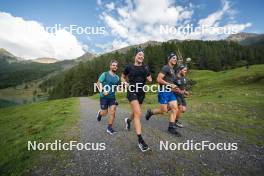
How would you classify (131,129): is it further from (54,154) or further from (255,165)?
(255,165)

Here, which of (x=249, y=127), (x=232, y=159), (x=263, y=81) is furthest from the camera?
(x=263, y=81)

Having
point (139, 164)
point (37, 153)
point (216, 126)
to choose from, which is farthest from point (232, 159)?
point (37, 153)

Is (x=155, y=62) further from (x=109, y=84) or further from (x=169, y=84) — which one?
(x=169, y=84)

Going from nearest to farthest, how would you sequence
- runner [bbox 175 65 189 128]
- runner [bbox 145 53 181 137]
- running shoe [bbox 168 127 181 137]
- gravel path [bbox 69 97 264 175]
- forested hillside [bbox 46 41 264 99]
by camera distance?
1. gravel path [bbox 69 97 264 175]
2. runner [bbox 145 53 181 137]
3. running shoe [bbox 168 127 181 137]
4. runner [bbox 175 65 189 128]
5. forested hillside [bbox 46 41 264 99]

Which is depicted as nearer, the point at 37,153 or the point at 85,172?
the point at 85,172

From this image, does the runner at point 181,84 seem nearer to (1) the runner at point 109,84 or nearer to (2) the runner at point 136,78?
(2) the runner at point 136,78

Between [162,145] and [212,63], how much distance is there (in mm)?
110718

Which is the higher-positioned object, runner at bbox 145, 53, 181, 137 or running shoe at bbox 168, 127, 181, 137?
runner at bbox 145, 53, 181, 137

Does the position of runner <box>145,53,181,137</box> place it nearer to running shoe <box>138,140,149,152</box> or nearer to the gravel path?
the gravel path

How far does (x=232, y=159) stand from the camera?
23.1 feet

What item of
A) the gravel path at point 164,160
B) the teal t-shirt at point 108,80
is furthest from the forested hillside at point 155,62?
the gravel path at point 164,160

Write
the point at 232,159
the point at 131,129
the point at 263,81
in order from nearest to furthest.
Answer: the point at 232,159 → the point at 131,129 → the point at 263,81

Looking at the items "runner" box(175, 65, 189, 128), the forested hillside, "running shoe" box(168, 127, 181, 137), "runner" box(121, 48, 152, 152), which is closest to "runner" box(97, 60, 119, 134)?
"runner" box(121, 48, 152, 152)

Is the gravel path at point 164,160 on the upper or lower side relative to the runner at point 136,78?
lower
